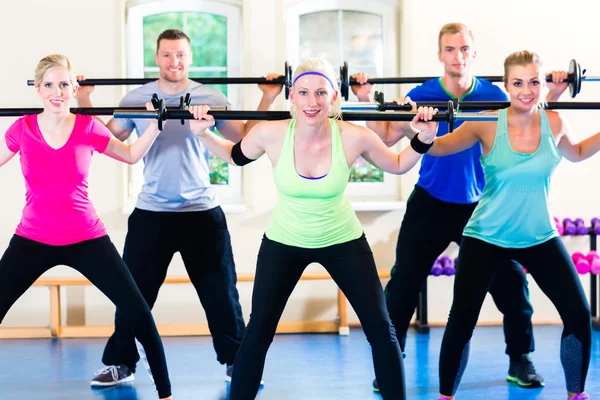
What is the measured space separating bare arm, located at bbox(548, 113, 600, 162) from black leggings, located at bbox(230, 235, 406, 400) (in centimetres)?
94

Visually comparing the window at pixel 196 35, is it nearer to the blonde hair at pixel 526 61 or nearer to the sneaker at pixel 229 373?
the sneaker at pixel 229 373

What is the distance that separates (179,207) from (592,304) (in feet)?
9.70

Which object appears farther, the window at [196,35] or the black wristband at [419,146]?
the window at [196,35]

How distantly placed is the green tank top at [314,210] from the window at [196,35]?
8.43 ft

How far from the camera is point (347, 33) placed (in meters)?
5.52

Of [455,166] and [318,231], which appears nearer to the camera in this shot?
[318,231]

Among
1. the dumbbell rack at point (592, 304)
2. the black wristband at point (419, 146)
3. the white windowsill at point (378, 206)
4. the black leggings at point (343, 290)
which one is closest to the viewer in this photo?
the black leggings at point (343, 290)

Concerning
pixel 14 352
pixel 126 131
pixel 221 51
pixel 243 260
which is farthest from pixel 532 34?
pixel 14 352

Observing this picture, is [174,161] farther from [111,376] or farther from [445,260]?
[445,260]

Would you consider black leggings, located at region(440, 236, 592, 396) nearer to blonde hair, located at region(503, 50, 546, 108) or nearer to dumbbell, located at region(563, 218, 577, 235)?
blonde hair, located at region(503, 50, 546, 108)

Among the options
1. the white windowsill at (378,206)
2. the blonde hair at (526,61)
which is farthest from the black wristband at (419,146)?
the white windowsill at (378,206)

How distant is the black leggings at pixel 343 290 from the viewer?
286 centimetres

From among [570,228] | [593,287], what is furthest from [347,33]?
[593,287]

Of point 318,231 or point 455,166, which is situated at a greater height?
point 455,166
